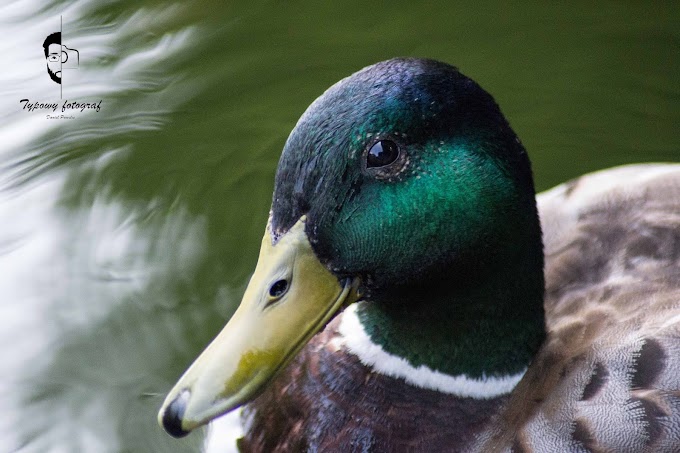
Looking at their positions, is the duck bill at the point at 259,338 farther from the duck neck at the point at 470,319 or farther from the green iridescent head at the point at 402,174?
the duck neck at the point at 470,319

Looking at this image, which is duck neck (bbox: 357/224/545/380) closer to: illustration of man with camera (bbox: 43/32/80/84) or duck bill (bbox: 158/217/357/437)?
duck bill (bbox: 158/217/357/437)

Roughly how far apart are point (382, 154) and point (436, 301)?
42 centimetres

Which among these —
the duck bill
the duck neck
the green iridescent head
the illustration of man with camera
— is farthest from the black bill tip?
the illustration of man with camera

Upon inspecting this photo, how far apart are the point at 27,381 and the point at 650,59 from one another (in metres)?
2.77

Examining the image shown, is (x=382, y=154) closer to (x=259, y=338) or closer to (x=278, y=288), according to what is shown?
(x=278, y=288)

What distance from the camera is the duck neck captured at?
7.76 ft

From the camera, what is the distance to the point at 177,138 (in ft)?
13.5

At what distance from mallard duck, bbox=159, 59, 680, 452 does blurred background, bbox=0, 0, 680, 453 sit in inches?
33.3

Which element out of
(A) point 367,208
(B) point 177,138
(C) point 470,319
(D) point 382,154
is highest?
(D) point 382,154

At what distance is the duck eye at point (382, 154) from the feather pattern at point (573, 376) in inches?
25.9

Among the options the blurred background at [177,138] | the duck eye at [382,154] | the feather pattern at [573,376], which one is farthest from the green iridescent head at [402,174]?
the blurred background at [177,138]

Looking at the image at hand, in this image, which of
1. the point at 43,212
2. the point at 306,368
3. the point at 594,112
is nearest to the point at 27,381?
the point at 43,212

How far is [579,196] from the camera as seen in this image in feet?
9.67

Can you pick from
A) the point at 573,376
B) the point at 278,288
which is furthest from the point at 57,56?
the point at 573,376
